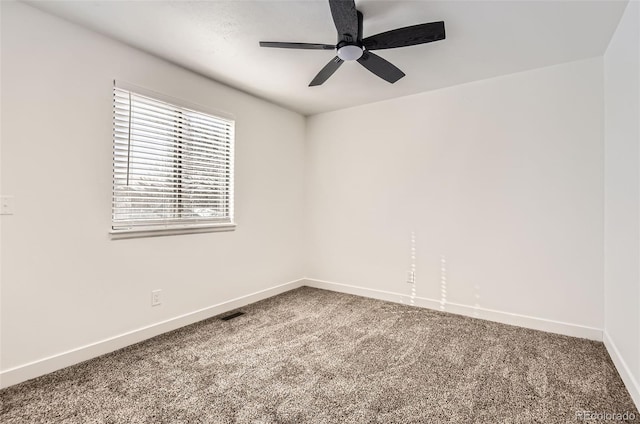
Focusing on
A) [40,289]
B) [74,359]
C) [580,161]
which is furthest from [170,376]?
[580,161]

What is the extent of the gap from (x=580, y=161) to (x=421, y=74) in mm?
1551

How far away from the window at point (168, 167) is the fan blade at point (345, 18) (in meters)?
1.69

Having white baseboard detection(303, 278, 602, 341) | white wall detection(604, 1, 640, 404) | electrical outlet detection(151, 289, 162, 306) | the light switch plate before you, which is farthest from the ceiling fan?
white baseboard detection(303, 278, 602, 341)

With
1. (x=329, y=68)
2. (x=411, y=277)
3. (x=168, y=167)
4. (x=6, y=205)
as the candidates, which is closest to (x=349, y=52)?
(x=329, y=68)

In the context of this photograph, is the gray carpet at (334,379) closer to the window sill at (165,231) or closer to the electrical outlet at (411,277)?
the electrical outlet at (411,277)

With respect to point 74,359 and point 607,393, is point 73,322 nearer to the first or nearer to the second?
point 74,359

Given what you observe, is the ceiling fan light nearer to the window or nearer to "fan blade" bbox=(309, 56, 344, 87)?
"fan blade" bbox=(309, 56, 344, 87)

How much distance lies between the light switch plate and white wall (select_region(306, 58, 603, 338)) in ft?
9.87

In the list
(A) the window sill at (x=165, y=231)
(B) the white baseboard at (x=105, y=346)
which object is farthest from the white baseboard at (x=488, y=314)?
(A) the window sill at (x=165, y=231)

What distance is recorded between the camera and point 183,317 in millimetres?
2881

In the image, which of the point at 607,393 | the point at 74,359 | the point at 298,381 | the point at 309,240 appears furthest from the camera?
the point at 309,240

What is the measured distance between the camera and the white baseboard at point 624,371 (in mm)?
1760

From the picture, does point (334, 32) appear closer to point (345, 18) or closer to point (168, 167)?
point (345, 18)

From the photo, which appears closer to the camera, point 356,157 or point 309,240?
point 356,157
